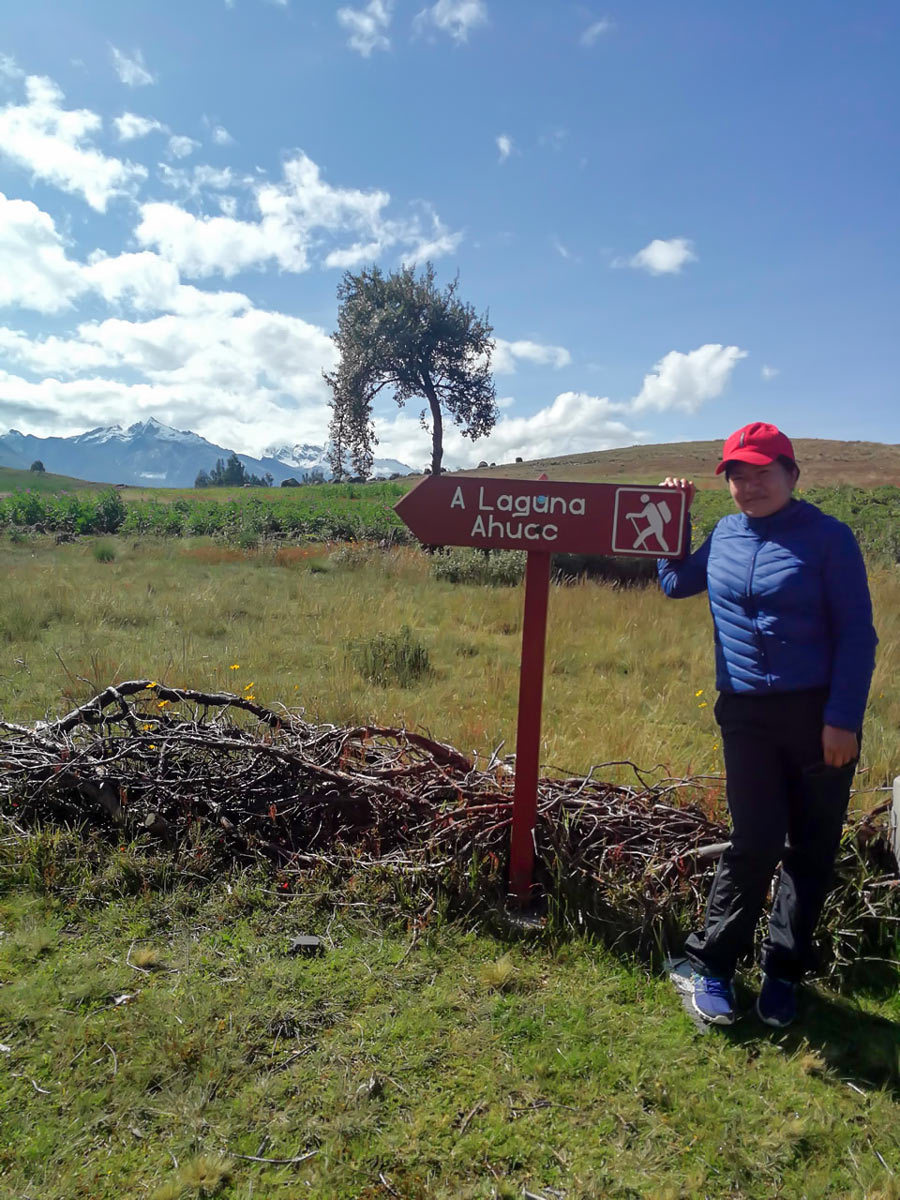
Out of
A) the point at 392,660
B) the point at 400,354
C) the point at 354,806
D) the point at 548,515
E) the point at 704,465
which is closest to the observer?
the point at 548,515

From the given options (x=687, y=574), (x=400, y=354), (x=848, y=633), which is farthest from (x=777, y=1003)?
(x=400, y=354)

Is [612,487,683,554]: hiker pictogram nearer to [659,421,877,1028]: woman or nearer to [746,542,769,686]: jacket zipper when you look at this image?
[659,421,877,1028]: woman

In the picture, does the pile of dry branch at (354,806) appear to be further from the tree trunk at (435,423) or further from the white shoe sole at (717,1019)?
the tree trunk at (435,423)

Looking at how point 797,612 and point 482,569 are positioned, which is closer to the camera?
point 797,612

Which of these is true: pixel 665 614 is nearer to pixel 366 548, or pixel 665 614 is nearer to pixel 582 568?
pixel 582 568

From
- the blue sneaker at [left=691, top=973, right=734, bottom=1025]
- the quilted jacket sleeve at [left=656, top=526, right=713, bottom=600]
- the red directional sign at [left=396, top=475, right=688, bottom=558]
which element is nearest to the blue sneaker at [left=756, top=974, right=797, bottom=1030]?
the blue sneaker at [left=691, top=973, right=734, bottom=1025]

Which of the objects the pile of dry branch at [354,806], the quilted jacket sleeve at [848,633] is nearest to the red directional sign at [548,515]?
the quilted jacket sleeve at [848,633]

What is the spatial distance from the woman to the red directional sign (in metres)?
0.29

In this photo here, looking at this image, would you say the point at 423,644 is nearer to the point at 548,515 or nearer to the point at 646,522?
the point at 548,515

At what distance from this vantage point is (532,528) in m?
2.90

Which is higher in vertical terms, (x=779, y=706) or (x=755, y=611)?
(x=755, y=611)

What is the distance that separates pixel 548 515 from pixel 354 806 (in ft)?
5.74

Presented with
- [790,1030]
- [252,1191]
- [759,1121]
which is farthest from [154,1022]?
[790,1030]

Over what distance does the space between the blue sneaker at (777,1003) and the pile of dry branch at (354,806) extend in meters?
0.42
